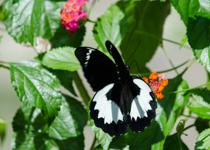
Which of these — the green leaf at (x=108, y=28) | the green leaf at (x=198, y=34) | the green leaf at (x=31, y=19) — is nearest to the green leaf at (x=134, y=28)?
the green leaf at (x=108, y=28)

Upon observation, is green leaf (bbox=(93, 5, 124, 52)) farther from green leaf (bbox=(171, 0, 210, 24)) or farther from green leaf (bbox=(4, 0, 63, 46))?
green leaf (bbox=(171, 0, 210, 24))

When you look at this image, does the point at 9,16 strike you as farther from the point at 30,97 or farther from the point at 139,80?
the point at 139,80

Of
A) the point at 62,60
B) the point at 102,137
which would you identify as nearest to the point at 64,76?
the point at 62,60

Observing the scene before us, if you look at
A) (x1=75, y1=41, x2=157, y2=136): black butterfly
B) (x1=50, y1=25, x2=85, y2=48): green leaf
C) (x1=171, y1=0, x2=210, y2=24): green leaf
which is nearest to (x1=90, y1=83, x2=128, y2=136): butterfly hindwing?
(x1=75, y1=41, x2=157, y2=136): black butterfly

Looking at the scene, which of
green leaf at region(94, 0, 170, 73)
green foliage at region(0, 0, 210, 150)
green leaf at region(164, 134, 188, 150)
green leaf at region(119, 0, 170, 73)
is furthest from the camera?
green leaf at region(119, 0, 170, 73)

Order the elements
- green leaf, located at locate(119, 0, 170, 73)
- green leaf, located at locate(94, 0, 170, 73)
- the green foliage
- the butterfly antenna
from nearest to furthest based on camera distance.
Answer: the butterfly antenna < the green foliage < green leaf, located at locate(94, 0, 170, 73) < green leaf, located at locate(119, 0, 170, 73)

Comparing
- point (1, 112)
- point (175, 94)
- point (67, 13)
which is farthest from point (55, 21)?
point (1, 112)
